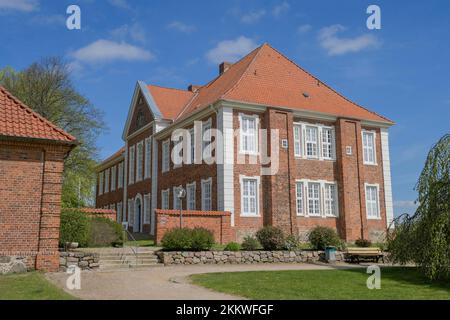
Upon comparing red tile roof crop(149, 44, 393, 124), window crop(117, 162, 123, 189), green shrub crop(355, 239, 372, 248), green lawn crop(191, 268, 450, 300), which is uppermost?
red tile roof crop(149, 44, 393, 124)

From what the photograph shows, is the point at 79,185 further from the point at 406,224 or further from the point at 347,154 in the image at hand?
the point at 406,224

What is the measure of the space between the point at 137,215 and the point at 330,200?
15005 mm

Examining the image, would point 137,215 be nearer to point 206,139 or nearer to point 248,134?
point 206,139

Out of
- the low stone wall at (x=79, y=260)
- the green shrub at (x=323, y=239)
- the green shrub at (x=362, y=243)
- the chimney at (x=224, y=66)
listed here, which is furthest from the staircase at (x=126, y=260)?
the chimney at (x=224, y=66)

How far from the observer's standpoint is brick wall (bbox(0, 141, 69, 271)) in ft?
47.1

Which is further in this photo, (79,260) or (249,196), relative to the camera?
(249,196)

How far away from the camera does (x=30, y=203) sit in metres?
14.7

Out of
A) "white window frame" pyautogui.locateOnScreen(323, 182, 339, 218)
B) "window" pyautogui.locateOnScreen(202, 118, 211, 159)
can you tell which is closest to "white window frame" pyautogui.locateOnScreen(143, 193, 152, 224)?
"window" pyautogui.locateOnScreen(202, 118, 211, 159)

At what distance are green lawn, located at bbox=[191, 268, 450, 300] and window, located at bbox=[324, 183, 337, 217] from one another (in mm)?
12485

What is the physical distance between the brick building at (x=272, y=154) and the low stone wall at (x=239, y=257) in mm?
4921

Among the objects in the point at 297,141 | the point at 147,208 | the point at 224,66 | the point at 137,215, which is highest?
the point at 224,66

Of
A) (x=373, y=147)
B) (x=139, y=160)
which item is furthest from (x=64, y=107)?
(x=373, y=147)

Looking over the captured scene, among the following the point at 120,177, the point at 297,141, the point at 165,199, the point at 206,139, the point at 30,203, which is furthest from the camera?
the point at 120,177

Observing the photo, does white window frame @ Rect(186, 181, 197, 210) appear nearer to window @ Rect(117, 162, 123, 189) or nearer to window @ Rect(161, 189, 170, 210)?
window @ Rect(161, 189, 170, 210)
